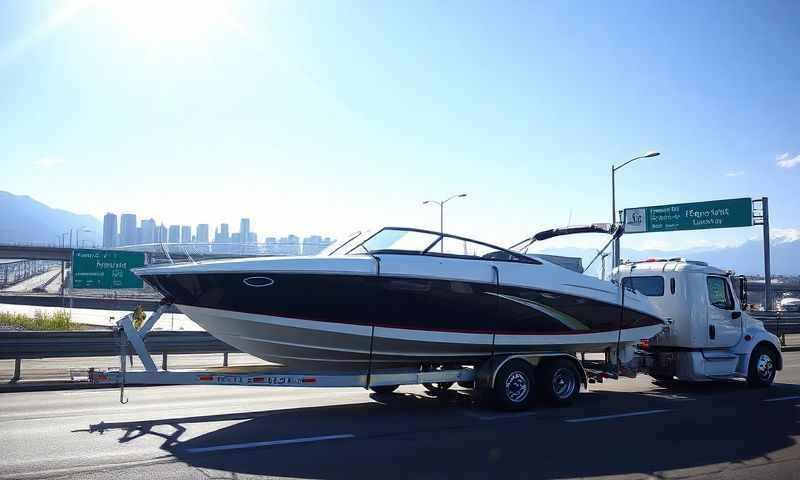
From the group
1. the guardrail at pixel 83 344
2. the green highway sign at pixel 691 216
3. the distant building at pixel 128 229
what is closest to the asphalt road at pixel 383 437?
the guardrail at pixel 83 344

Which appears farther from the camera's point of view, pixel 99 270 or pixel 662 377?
pixel 99 270

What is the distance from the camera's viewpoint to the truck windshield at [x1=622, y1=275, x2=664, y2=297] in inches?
513

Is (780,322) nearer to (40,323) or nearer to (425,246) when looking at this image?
(425,246)

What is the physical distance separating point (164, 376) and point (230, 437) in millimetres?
1285

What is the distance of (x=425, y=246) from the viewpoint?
956 centimetres

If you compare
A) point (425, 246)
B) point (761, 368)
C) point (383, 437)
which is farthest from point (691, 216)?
point (383, 437)

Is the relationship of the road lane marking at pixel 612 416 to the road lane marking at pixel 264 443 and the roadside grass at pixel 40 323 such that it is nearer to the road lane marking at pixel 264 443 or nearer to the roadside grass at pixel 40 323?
the road lane marking at pixel 264 443

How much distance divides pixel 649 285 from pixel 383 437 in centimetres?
771

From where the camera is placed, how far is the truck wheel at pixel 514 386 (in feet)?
32.2

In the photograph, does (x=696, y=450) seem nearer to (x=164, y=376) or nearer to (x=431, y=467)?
(x=431, y=467)

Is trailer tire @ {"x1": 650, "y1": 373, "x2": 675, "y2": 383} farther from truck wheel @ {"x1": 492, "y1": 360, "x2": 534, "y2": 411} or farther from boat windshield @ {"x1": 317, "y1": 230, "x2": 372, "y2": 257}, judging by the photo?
boat windshield @ {"x1": 317, "y1": 230, "x2": 372, "y2": 257}

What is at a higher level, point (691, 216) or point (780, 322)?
point (691, 216)

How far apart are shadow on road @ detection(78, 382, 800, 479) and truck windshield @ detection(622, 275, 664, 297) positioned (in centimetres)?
279

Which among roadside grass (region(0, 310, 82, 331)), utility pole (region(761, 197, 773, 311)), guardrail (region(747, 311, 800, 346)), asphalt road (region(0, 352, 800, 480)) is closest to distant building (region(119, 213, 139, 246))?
roadside grass (region(0, 310, 82, 331))
